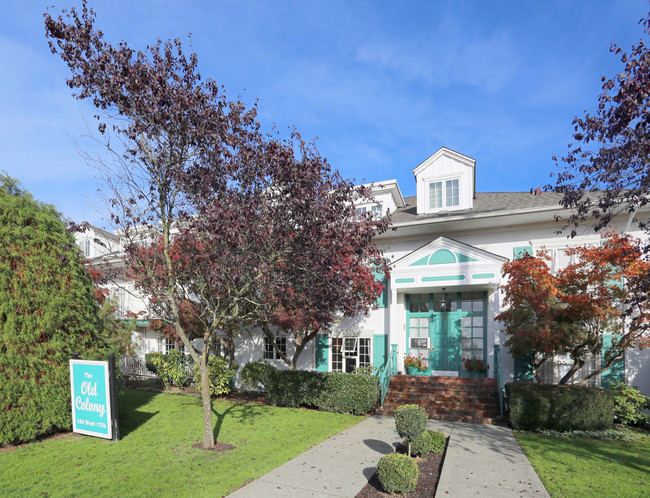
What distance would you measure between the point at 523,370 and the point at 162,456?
1065 centimetres

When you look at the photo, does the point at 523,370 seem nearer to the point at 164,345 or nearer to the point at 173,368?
the point at 173,368

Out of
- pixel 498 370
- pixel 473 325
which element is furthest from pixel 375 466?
pixel 473 325

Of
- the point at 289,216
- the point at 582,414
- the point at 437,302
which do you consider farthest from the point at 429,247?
the point at 289,216

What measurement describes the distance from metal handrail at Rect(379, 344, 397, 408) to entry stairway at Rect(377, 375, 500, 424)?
0.20m

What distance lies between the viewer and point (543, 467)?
7.25m

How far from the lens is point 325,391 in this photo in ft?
42.0

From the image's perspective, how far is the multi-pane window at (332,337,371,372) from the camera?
15375mm

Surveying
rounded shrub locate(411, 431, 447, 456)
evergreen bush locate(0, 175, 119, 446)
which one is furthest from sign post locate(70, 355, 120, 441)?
rounded shrub locate(411, 431, 447, 456)

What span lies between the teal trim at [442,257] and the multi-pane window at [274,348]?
6671 millimetres

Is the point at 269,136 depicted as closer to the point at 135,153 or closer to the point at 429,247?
the point at 135,153

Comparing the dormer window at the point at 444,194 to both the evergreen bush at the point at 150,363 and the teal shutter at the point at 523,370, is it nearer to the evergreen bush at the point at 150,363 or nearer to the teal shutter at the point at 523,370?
the teal shutter at the point at 523,370

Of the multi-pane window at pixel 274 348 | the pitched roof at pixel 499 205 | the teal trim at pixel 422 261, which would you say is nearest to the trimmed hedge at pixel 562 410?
the teal trim at pixel 422 261

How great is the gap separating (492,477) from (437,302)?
27.5ft

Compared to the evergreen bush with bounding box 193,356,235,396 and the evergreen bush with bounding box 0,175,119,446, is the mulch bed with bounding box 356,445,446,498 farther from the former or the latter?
the evergreen bush with bounding box 193,356,235,396
